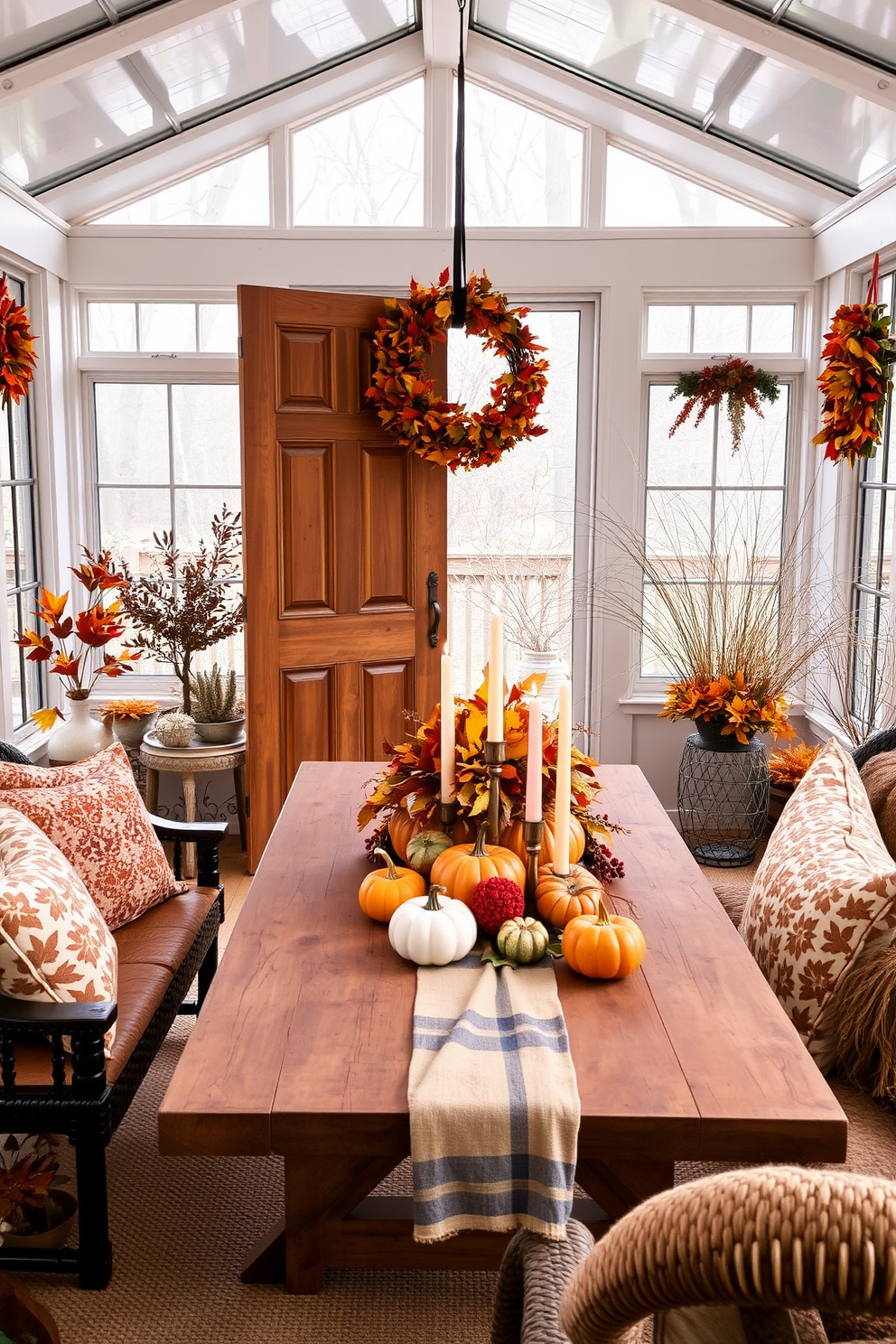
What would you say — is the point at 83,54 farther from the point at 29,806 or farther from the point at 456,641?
the point at 456,641

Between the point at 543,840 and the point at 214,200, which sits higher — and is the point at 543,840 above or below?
below

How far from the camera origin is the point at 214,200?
472 centimetres

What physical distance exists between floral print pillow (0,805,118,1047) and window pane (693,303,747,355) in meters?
3.72

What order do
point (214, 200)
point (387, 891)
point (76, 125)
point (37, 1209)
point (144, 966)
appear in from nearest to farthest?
1. point (387, 891)
2. point (37, 1209)
3. point (144, 966)
4. point (76, 125)
5. point (214, 200)

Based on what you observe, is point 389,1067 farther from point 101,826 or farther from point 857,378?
point 857,378

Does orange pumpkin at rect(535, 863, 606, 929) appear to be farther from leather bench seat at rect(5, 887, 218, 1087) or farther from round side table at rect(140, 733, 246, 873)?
round side table at rect(140, 733, 246, 873)

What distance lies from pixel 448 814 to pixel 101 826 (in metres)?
0.87

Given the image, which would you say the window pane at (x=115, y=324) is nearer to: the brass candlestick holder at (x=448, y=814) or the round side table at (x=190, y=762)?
the round side table at (x=190, y=762)

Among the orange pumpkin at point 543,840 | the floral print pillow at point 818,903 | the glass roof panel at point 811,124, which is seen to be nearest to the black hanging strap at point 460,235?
the orange pumpkin at point 543,840

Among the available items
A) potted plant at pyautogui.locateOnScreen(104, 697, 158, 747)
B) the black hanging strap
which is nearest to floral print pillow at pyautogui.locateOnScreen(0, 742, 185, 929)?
the black hanging strap

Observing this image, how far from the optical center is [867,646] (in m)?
4.21

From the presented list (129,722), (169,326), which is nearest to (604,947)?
(129,722)

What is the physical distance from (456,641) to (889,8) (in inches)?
125

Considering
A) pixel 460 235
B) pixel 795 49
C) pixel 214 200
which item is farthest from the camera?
pixel 214 200
